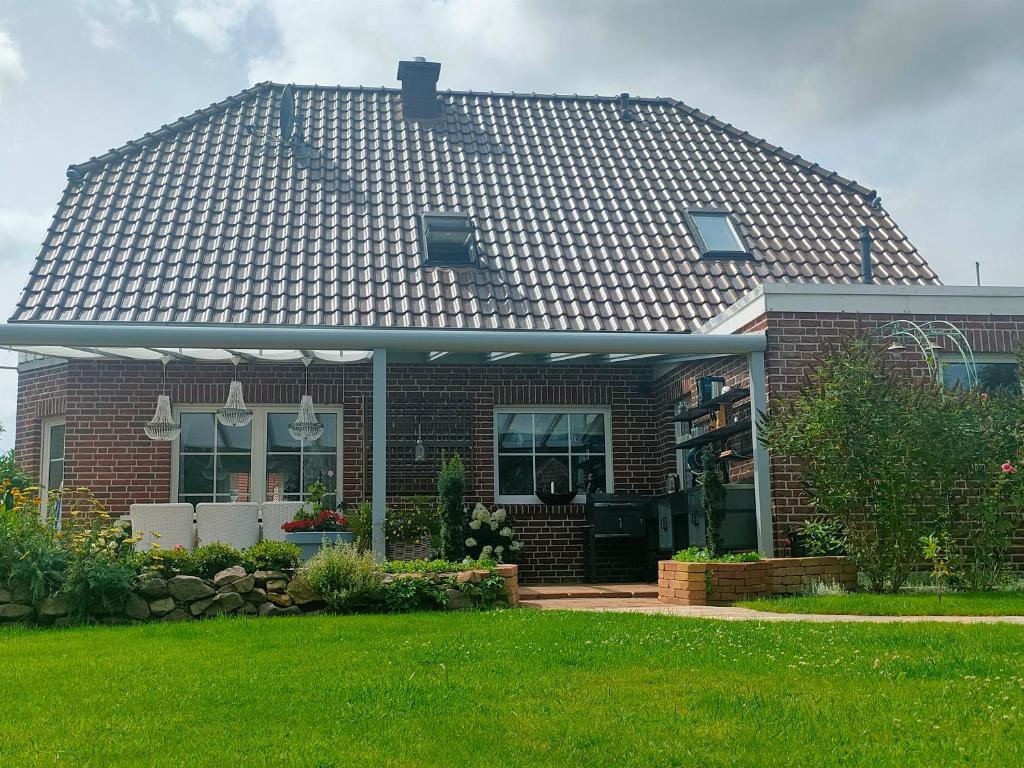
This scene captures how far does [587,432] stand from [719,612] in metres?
5.28

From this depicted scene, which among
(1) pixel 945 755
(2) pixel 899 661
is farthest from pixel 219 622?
(1) pixel 945 755

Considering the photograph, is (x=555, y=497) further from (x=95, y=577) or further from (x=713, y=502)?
(x=95, y=577)

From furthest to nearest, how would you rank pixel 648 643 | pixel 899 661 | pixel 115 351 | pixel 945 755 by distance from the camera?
pixel 115 351, pixel 648 643, pixel 899 661, pixel 945 755

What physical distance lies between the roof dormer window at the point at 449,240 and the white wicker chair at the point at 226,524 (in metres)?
4.15

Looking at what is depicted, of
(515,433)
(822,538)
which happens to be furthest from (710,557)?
(515,433)

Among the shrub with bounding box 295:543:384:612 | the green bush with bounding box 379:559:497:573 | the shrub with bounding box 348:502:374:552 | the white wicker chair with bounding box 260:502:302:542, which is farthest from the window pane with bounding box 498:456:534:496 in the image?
the shrub with bounding box 295:543:384:612

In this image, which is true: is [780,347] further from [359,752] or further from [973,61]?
[359,752]

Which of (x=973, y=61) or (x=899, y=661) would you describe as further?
(x=973, y=61)

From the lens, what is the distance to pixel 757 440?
33.4 ft

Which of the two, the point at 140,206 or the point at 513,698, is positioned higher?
the point at 140,206

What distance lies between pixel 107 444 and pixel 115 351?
1.38 metres

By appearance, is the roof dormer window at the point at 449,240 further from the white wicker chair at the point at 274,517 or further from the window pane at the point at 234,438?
the white wicker chair at the point at 274,517

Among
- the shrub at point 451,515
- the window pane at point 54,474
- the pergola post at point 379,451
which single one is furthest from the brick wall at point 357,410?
the pergola post at point 379,451

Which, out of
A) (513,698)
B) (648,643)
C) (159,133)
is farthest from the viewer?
(159,133)
